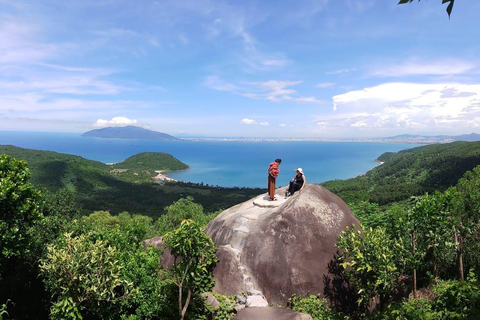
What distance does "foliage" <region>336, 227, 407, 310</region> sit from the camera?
1152 centimetres

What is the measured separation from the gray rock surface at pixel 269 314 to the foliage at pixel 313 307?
3.57ft

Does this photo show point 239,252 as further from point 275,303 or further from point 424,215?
point 424,215

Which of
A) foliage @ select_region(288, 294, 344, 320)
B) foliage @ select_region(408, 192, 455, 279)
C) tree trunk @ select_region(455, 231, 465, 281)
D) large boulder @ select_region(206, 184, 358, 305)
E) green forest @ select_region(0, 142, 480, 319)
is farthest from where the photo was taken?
foliage @ select_region(408, 192, 455, 279)

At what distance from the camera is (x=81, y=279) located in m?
11.6

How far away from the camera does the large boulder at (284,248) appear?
13.6 metres

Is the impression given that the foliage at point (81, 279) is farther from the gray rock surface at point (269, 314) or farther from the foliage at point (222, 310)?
the gray rock surface at point (269, 314)

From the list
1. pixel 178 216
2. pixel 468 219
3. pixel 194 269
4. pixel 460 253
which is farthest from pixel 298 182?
pixel 178 216

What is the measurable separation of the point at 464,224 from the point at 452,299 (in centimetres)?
780

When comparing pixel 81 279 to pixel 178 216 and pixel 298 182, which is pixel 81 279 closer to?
pixel 298 182

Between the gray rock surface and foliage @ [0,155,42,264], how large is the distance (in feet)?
33.8

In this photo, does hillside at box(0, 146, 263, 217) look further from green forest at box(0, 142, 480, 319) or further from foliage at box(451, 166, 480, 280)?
foliage at box(451, 166, 480, 280)

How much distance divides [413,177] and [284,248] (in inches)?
6339

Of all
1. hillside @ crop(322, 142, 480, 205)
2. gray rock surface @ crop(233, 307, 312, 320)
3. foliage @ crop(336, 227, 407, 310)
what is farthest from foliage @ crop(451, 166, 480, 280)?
hillside @ crop(322, 142, 480, 205)

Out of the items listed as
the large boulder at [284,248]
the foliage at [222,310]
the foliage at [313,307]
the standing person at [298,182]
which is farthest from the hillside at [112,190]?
the foliage at [313,307]
